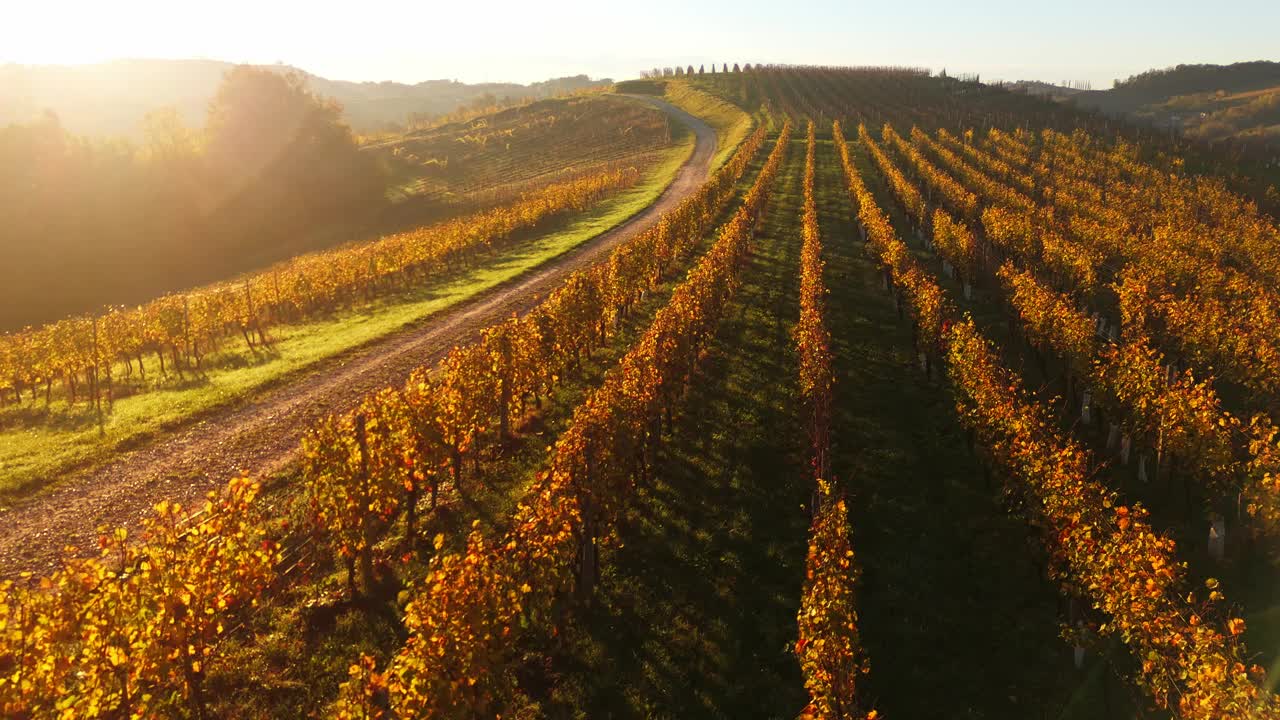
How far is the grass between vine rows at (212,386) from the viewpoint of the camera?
72.0 feet

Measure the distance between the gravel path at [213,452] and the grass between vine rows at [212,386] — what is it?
80 centimetres

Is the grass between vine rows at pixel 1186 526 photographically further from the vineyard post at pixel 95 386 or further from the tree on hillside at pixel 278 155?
the tree on hillside at pixel 278 155

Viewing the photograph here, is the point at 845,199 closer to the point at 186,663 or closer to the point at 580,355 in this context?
the point at 580,355

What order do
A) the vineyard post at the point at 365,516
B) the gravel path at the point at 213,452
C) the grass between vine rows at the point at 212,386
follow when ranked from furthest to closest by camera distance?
the grass between vine rows at the point at 212,386, the gravel path at the point at 213,452, the vineyard post at the point at 365,516

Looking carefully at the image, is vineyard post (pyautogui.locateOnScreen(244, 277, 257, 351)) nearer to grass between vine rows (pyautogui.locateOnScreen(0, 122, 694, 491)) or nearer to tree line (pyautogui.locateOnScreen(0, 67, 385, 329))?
grass between vine rows (pyautogui.locateOnScreen(0, 122, 694, 491))

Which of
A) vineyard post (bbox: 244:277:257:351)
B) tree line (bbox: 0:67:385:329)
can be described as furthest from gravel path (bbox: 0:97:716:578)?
tree line (bbox: 0:67:385:329)

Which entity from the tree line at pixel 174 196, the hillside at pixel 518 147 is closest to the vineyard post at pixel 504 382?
the tree line at pixel 174 196

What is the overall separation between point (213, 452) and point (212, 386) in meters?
7.32

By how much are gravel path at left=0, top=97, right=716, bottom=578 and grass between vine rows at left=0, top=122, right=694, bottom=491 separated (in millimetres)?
797

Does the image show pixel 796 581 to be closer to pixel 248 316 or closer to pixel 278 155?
pixel 248 316

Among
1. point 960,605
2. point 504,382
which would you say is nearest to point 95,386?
point 504,382

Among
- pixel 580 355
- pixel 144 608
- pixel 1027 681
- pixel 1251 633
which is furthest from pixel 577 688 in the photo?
pixel 580 355

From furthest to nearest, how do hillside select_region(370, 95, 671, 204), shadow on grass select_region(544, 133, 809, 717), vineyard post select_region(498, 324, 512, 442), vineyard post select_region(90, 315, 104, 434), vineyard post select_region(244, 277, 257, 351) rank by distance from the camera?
hillside select_region(370, 95, 671, 204) < vineyard post select_region(244, 277, 257, 351) < vineyard post select_region(90, 315, 104, 434) < vineyard post select_region(498, 324, 512, 442) < shadow on grass select_region(544, 133, 809, 717)

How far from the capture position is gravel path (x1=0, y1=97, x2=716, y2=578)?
58.2 feet
